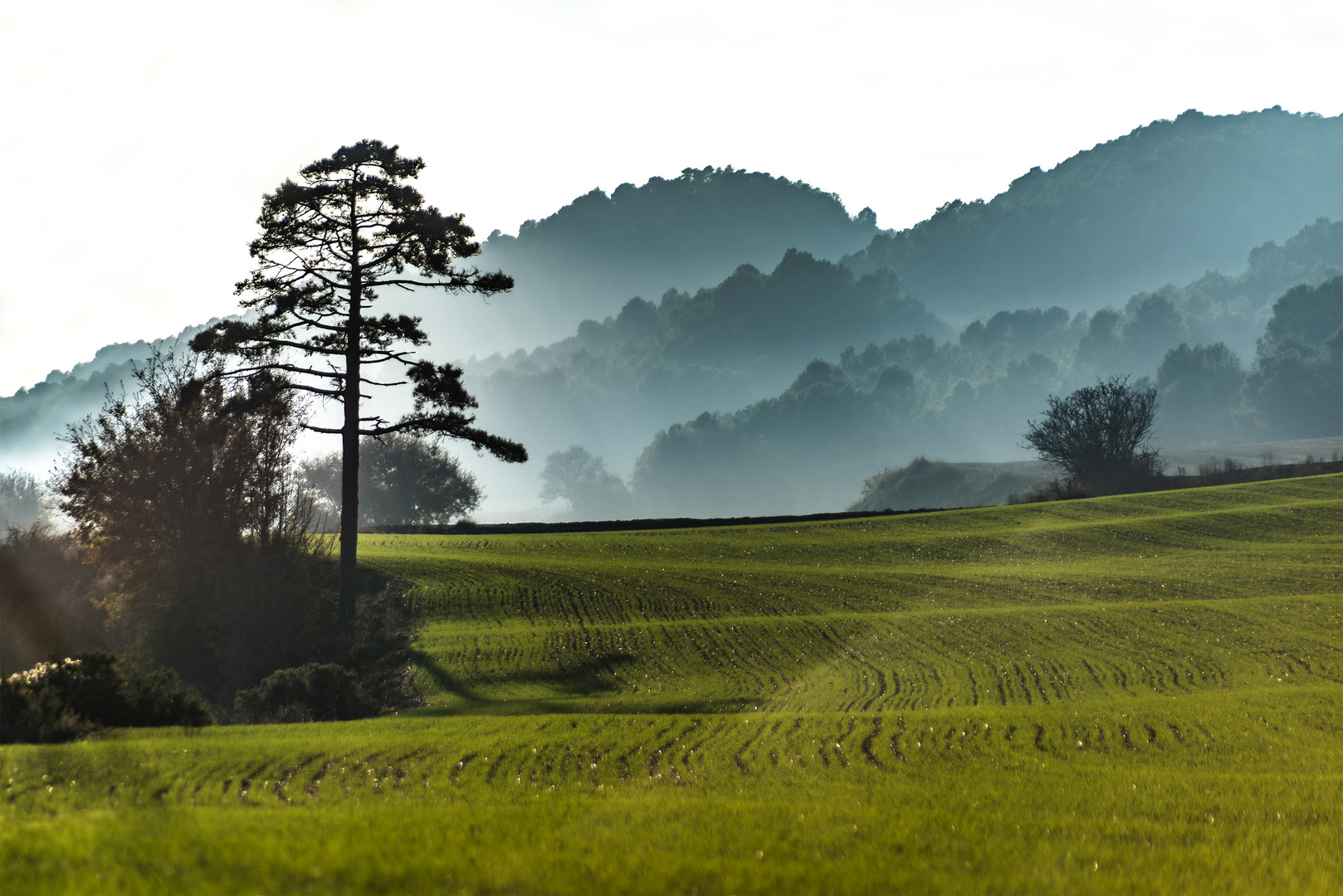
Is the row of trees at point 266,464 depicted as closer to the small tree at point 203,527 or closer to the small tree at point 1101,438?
the small tree at point 203,527

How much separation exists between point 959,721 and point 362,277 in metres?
23.5

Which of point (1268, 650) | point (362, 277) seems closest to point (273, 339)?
point (362, 277)

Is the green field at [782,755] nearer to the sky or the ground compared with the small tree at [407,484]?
nearer to the ground

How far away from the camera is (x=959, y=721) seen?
14500 millimetres

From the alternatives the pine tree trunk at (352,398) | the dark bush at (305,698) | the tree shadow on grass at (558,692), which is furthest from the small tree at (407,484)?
the dark bush at (305,698)

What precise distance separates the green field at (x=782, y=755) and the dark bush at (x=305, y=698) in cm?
245

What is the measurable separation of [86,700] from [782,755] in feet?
36.3

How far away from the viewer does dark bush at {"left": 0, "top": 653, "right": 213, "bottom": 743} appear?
41.4 ft

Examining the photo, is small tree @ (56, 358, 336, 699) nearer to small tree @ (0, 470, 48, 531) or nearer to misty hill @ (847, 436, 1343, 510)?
misty hill @ (847, 436, 1343, 510)

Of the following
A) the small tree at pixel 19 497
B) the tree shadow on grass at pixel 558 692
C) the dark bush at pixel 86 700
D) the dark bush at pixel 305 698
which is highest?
the small tree at pixel 19 497

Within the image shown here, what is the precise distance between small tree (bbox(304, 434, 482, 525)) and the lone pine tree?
5961 cm

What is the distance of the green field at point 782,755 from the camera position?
5961 millimetres

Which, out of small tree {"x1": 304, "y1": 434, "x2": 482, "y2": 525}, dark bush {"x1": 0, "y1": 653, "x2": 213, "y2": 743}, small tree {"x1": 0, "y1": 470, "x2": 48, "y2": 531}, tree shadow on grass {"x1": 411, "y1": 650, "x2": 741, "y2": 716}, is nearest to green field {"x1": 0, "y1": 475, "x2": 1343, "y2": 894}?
tree shadow on grass {"x1": 411, "y1": 650, "x2": 741, "y2": 716}

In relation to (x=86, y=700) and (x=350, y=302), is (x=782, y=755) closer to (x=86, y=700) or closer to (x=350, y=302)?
(x=86, y=700)
